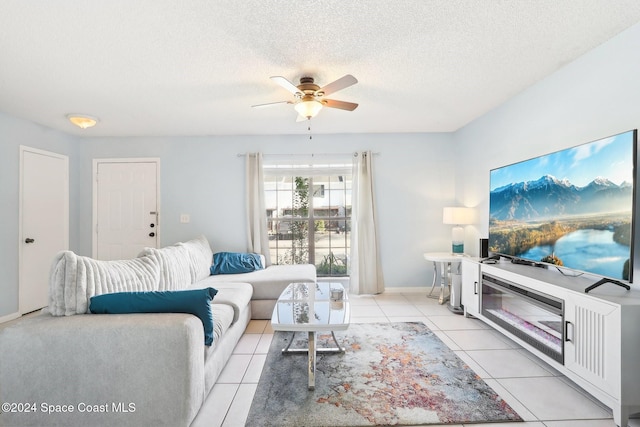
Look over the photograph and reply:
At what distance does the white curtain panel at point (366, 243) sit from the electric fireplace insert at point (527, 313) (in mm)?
1565

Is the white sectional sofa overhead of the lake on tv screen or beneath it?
beneath

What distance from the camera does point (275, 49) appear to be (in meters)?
2.13

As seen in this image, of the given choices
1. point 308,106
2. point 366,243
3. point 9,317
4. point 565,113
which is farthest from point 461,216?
point 9,317

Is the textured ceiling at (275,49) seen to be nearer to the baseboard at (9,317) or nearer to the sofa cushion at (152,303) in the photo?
the sofa cushion at (152,303)

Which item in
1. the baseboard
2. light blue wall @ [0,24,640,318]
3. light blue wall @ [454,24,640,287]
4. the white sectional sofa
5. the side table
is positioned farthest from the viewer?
light blue wall @ [0,24,640,318]

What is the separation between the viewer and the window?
15.0ft

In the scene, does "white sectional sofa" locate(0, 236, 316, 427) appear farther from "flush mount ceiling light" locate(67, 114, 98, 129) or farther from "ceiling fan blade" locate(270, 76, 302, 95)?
"flush mount ceiling light" locate(67, 114, 98, 129)

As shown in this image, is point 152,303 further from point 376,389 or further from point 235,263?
point 235,263

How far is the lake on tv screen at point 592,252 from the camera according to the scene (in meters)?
1.84

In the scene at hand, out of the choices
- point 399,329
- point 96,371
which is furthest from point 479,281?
point 96,371

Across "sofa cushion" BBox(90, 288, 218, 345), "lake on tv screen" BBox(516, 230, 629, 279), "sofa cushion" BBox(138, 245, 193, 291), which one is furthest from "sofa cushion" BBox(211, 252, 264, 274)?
"lake on tv screen" BBox(516, 230, 629, 279)

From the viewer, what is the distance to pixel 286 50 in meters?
2.15

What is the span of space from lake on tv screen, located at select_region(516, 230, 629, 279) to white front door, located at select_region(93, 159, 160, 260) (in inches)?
188

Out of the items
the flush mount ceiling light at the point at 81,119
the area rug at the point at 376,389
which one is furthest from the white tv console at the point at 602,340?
the flush mount ceiling light at the point at 81,119
